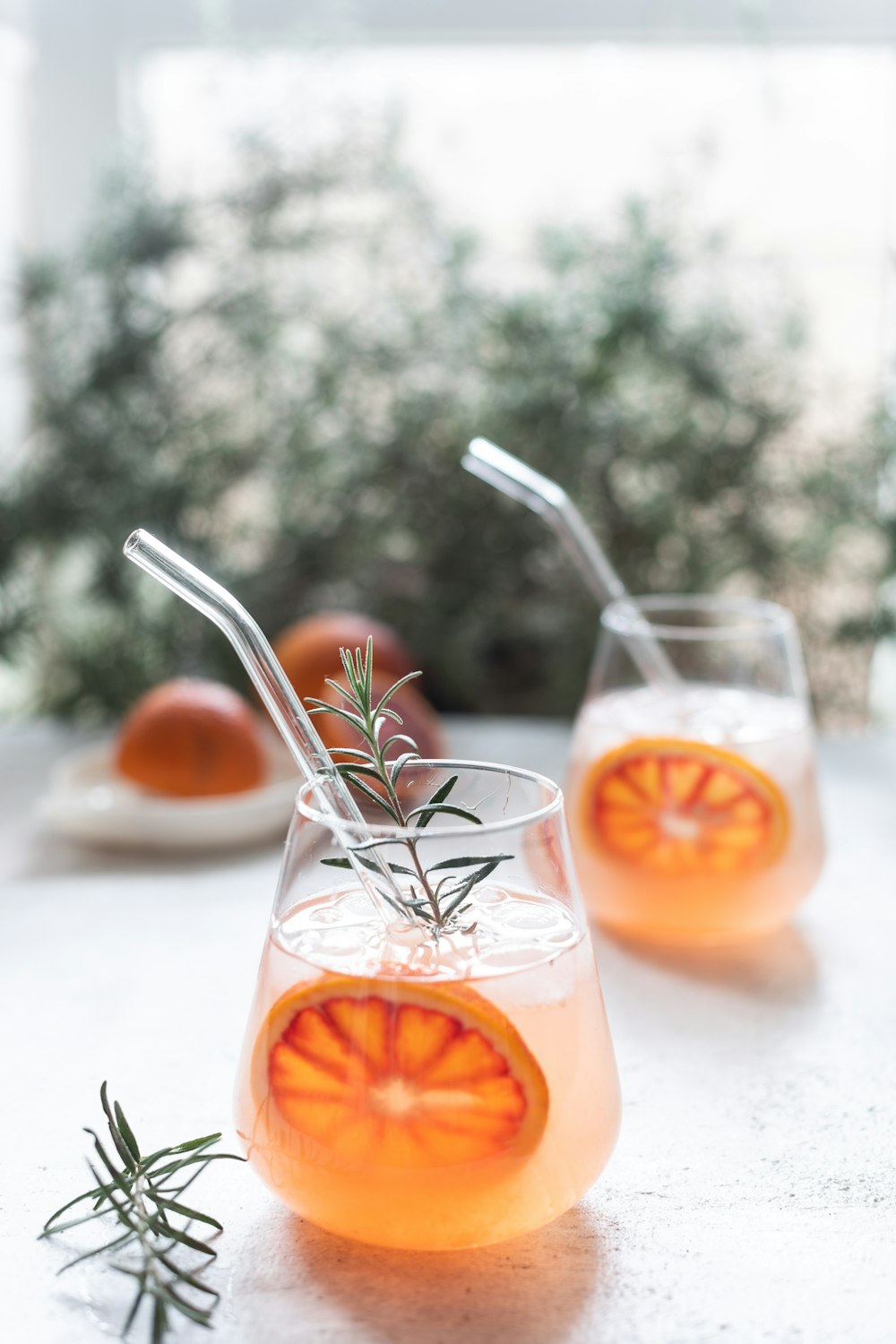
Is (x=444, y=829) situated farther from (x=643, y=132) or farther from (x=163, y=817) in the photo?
(x=643, y=132)

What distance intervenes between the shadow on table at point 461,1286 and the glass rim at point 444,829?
17 cm

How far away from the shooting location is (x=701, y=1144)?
2.16 feet

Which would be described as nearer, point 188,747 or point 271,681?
point 271,681

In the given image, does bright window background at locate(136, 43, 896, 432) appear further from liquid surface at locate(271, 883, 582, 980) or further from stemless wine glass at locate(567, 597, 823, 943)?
liquid surface at locate(271, 883, 582, 980)

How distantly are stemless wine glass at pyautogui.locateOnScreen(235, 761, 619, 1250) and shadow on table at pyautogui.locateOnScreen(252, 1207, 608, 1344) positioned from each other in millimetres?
14

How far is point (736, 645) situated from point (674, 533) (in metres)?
0.53

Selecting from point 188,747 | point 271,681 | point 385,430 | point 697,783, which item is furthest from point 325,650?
point 271,681

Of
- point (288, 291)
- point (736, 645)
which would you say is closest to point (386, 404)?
point (288, 291)

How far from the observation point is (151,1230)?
579 millimetres

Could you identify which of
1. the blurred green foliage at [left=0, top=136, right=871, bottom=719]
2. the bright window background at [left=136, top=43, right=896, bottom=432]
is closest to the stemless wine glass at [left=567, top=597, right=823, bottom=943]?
the blurred green foliage at [left=0, top=136, right=871, bottom=719]

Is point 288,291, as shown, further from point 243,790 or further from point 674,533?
point 243,790

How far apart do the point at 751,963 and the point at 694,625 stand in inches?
8.5

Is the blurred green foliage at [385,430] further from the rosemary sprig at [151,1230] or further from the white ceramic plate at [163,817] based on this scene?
the rosemary sprig at [151,1230]

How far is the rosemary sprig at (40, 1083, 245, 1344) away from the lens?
1.70 ft
